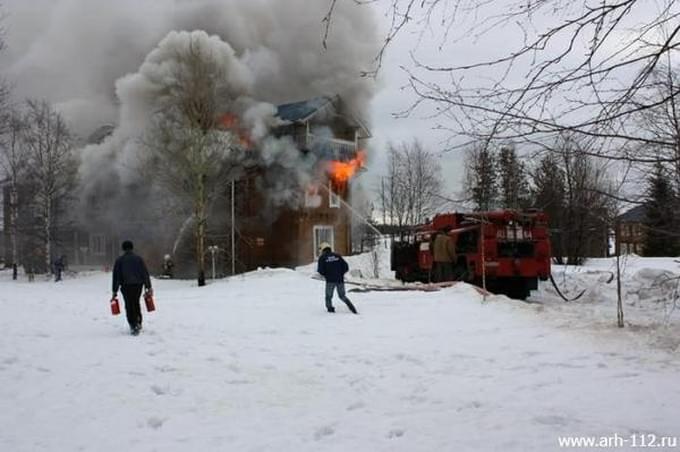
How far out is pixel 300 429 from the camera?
4719 mm

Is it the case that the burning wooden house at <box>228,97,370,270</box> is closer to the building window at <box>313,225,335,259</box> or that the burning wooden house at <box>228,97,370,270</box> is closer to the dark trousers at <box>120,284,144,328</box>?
the building window at <box>313,225,335,259</box>

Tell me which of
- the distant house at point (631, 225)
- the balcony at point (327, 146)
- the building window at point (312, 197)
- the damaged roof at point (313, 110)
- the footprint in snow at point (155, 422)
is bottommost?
the footprint in snow at point (155, 422)

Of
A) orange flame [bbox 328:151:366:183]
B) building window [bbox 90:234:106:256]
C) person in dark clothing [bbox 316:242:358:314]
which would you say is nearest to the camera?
person in dark clothing [bbox 316:242:358:314]

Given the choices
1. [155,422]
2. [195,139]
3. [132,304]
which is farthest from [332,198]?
[155,422]

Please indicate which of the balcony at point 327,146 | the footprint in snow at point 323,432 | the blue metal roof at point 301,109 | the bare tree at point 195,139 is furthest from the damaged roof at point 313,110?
the footprint in snow at point 323,432

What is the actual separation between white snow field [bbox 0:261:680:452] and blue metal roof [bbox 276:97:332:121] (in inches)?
723

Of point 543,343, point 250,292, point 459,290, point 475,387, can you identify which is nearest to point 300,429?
point 475,387

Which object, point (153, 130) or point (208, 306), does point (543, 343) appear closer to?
point (208, 306)

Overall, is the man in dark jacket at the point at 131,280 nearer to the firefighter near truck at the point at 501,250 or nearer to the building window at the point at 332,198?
the firefighter near truck at the point at 501,250

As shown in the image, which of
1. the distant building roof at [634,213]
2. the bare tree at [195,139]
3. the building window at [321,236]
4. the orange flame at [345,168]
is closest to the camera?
the distant building roof at [634,213]

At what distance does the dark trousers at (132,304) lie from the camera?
935 centimetres

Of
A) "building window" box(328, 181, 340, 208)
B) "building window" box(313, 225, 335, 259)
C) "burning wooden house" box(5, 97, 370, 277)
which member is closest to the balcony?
"burning wooden house" box(5, 97, 370, 277)

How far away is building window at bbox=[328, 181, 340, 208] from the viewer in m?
29.6

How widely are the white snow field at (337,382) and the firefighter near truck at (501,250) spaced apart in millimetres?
4305
